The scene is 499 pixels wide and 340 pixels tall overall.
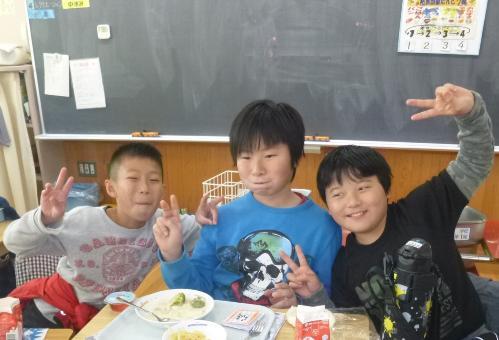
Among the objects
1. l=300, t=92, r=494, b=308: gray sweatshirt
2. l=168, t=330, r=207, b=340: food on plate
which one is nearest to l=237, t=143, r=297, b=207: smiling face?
l=300, t=92, r=494, b=308: gray sweatshirt

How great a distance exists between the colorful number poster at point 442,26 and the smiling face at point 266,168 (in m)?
1.59

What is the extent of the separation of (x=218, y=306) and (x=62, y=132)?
8.26ft

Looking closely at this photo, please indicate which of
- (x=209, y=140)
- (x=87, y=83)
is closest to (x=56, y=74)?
(x=87, y=83)

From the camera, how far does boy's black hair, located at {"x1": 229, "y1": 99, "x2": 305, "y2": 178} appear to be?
1.28 meters

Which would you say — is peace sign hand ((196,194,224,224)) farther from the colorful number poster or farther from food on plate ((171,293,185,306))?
the colorful number poster

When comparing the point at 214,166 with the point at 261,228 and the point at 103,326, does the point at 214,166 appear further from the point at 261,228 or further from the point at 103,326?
the point at 103,326

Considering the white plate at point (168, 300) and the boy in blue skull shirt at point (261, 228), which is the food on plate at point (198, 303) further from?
the boy in blue skull shirt at point (261, 228)

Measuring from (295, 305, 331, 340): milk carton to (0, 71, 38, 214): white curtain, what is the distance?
2965mm

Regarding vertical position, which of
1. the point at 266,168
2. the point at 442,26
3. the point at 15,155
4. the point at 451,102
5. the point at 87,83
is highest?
the point at 442,26

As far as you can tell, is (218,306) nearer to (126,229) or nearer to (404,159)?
(126,229)

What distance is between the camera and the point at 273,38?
259cm

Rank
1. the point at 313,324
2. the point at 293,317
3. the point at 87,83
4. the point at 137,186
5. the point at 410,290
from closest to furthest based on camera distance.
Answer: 1. the point at 410,290
2. the point at 313,324
3. the point at 293,317
4. the point at 137,186
5. the point at 87,83

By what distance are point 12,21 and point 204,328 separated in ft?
11.3

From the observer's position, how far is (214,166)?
3.01 meters
